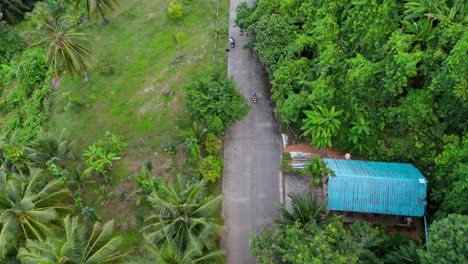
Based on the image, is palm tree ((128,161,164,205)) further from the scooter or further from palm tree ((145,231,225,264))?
the scooter

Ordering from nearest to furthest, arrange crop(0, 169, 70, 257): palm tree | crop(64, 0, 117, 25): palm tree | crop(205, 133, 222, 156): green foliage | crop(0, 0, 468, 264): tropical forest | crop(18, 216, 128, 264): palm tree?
crop(18, 216, 128, 264): palm tree, crop(0, 0, 468, 264): tropical forest, crop(0, 169, 70, 257): palm tree, crop(205, 133, 222, 156): green foliage, crop(64, 0, 117, 25): palm tree

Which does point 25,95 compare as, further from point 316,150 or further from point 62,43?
point 316,150

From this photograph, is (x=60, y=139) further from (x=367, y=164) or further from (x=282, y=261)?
(x=367, y=164)

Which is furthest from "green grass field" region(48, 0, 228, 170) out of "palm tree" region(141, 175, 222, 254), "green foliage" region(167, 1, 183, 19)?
"palm tree" region(141, 175, 222, 254)

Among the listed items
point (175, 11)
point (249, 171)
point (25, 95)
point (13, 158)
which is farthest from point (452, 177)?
point (25, 95)

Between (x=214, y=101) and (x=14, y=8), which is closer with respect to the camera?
(x=214, y=101)
